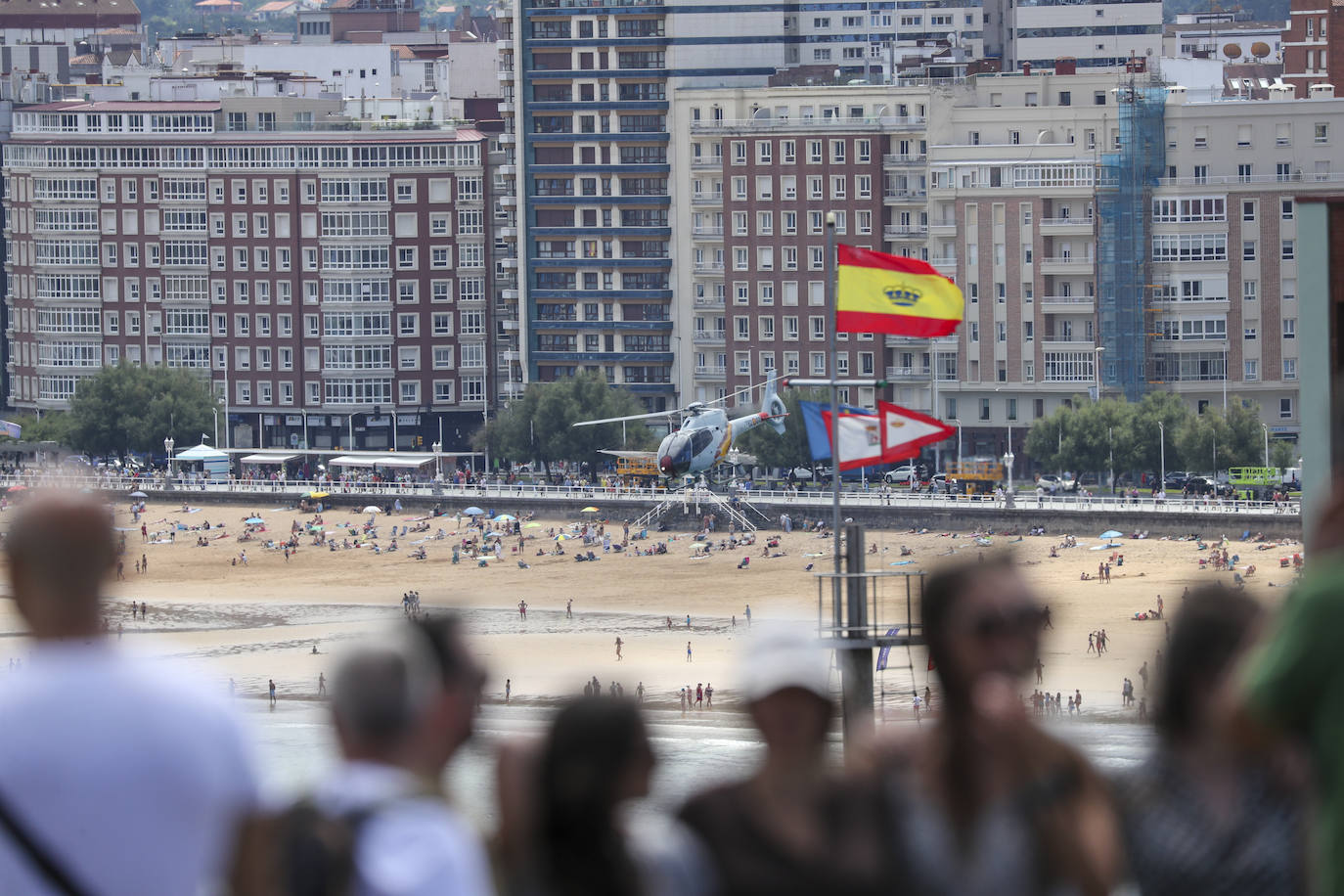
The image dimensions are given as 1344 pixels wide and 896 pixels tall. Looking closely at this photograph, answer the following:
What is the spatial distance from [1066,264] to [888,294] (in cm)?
7047

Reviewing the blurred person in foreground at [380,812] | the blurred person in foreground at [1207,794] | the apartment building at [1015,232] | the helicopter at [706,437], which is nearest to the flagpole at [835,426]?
Answer: the blurred person in foreground at [1207,794]

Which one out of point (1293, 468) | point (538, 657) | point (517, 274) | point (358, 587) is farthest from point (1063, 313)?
point (538, 657)

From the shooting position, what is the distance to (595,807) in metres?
5.65

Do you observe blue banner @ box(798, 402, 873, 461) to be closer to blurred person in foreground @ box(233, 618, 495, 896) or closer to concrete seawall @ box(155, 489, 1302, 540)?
blurred person in foreground @ box(233, 618, 495, 896)

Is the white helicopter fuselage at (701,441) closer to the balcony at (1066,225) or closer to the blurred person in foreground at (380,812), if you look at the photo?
the balcony at (1066,225)

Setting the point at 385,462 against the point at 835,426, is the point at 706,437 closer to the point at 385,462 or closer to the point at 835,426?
the point at 385,462

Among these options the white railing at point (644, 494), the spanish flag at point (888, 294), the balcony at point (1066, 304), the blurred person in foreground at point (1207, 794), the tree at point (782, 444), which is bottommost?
the white railing at point (644, 494)

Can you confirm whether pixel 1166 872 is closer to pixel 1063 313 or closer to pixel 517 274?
pixel 1063 313

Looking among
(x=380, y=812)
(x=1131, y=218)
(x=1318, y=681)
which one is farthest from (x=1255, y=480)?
(x=380, y=812)

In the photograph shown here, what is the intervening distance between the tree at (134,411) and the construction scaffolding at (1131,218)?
39.5 metres

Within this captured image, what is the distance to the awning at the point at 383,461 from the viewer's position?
98438 mm

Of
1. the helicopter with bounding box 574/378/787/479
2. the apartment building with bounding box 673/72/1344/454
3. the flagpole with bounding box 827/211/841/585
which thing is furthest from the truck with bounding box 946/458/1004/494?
the flagpole with bounding box 827/211/841/585

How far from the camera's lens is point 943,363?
9488cm

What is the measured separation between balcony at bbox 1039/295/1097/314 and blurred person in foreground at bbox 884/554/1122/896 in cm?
8647
